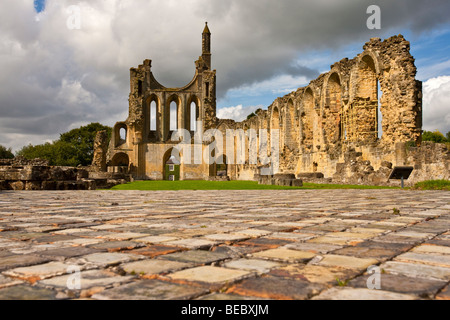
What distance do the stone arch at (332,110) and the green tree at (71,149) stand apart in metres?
38.9

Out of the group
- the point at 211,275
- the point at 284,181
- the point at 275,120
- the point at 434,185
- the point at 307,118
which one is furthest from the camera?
the point at 275,120

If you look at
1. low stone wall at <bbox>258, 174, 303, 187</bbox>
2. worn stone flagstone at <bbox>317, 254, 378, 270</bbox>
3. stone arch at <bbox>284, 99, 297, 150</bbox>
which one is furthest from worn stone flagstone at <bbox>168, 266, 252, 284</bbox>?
stone arch at <bbox>284, 99, 297, 150</bbox>

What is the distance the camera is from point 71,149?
54.3 m

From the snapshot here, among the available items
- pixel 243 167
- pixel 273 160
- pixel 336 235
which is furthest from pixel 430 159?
pixel 243 167

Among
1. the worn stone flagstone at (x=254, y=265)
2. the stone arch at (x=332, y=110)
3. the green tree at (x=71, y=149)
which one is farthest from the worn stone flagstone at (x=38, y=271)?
the green tree at (x=71, y=149)

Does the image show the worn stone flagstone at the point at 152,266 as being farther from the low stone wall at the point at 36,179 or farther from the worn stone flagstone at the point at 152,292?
the low stone wall at the point at 36,179

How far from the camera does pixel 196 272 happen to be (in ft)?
6.76

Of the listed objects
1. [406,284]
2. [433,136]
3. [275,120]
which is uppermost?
[433,136]

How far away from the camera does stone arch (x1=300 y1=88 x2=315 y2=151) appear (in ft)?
83.9


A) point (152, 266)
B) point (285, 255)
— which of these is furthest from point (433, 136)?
point (152, 266)

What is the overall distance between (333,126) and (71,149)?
41406 mm

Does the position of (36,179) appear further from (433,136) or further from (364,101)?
(433,136)

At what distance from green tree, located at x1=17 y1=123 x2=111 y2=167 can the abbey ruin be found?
15751mm

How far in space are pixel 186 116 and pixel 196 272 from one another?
39.7m
